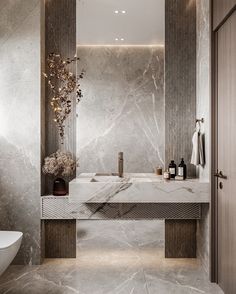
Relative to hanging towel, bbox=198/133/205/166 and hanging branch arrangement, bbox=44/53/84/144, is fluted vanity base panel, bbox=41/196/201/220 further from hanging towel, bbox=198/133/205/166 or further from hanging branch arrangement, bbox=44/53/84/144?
hanging branch arrangement, bbox=44/53/84/144

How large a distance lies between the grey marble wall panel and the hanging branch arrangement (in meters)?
0.94

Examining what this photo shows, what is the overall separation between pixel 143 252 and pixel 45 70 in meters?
2.19

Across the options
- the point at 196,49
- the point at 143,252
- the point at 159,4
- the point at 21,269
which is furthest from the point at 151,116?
the point at 21,269

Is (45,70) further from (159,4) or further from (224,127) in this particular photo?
(224,127)

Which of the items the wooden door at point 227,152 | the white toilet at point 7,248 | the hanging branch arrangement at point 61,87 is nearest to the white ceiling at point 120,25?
the hanging branch arrangement at point 61,87

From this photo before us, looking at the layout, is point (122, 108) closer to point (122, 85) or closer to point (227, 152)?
point (122, 85)

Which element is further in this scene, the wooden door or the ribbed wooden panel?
the ribbed wooden panel

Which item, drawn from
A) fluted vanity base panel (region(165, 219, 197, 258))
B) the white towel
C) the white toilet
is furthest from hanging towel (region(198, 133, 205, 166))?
the white toilet

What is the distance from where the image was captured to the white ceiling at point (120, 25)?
3713 mm

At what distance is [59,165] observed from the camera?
3.55 metres

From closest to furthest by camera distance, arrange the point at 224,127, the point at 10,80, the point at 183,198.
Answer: the point at 224,127 → the point at 183,198 → the point at 10,80

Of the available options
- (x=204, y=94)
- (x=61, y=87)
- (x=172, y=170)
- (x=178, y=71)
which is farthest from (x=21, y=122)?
(x=204, y=94)

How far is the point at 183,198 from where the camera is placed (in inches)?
131

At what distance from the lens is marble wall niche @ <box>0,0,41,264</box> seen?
3.58 meters
